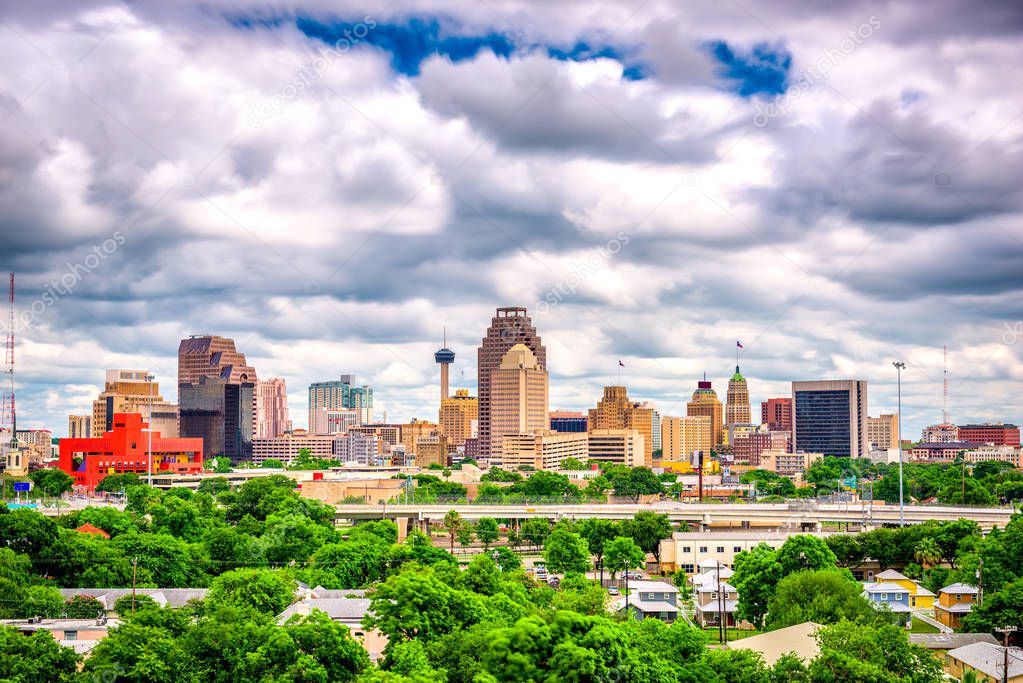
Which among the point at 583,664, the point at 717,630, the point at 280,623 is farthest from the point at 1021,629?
the point at 280,623

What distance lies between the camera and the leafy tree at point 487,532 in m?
96.6

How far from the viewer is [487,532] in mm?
97250

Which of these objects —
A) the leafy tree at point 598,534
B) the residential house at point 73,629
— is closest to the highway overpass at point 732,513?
the leafy tree at point 598,534

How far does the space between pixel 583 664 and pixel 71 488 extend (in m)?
122

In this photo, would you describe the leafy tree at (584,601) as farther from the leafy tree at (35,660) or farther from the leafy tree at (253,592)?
the leafy tree at (35,660)

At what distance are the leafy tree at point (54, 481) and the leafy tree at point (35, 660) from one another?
346 feet

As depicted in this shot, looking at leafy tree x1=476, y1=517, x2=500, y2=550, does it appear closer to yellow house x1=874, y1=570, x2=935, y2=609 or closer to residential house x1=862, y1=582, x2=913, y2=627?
yellow house x1=874, y1=570, x2=935, y2=609

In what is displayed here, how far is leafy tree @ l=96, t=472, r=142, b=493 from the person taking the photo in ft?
451

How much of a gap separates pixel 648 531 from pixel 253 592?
44.9 meters

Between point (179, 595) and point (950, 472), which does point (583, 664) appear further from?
point (950, 472)

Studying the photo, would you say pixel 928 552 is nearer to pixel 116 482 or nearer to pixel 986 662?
pixel 986 662

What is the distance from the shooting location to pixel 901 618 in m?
57.6

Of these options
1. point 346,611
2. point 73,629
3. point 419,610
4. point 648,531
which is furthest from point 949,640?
point 648,531

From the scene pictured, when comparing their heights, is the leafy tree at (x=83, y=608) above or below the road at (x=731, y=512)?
above
